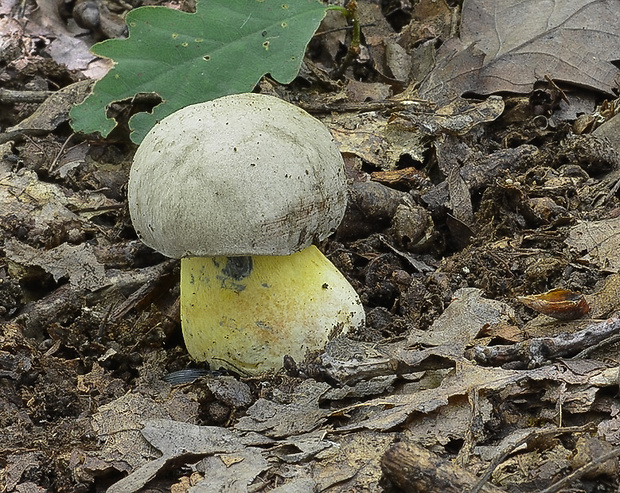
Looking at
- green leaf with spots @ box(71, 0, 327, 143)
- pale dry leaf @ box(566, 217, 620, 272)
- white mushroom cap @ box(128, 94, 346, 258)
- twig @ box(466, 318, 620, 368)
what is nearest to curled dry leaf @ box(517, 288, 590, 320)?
twig @ box(466, 318, 620, 368)

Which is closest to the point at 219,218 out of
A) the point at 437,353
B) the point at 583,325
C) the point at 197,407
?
the point at 197,407

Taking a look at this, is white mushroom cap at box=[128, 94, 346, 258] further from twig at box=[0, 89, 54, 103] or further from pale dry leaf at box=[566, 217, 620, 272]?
twig at box=[0, 89, 54, 103]

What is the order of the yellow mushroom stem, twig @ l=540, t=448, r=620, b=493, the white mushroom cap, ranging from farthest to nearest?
the yellow mushroom stem < the white mushroom cap < twig @ l=540, t=448, r=620, b=493

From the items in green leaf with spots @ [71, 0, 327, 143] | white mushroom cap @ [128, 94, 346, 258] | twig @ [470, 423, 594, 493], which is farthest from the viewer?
green leaf with spots @ [71, 0, 327, 143]

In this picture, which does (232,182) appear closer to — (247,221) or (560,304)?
(247,221)

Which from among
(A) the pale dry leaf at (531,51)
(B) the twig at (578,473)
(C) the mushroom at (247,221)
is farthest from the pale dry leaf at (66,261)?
(B) the twig at (578,473)

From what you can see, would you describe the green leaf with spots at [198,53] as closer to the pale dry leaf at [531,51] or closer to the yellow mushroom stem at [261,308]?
the pale dry leaf at [531,51]
